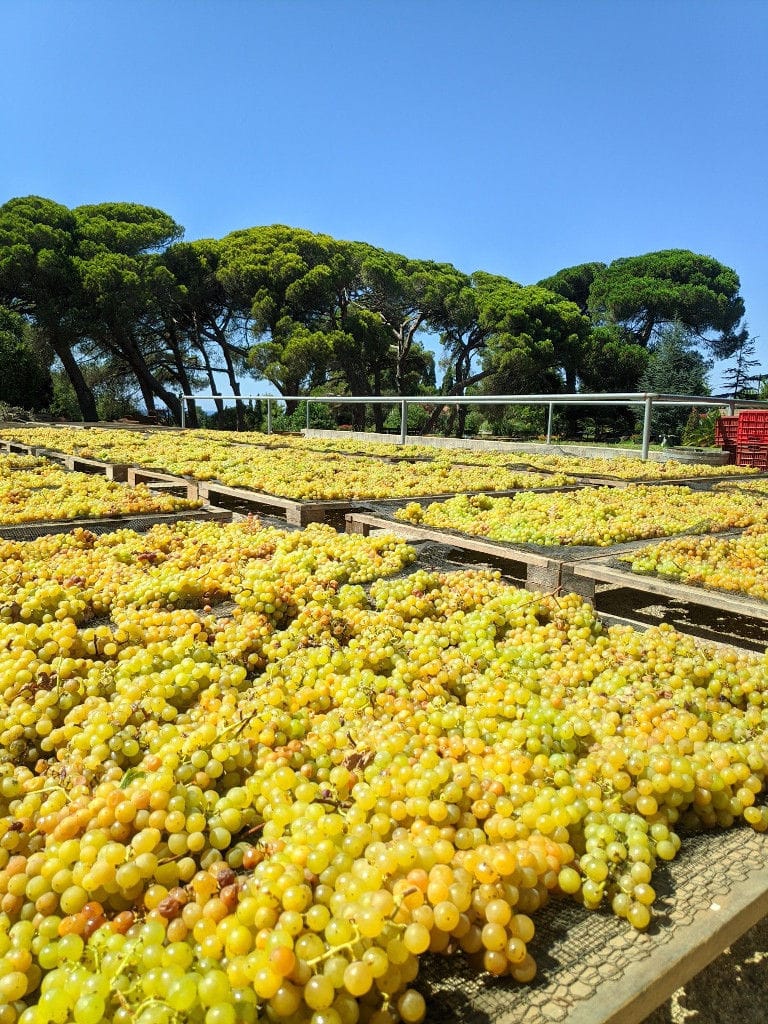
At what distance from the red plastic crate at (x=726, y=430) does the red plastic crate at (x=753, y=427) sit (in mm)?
325

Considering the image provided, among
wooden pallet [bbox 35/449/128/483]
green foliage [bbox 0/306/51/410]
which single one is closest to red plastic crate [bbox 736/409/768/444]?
wooden pallet [bbox 35/449/128/483]

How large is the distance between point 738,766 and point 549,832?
1.54 ft

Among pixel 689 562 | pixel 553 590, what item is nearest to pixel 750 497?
pixel 689 562

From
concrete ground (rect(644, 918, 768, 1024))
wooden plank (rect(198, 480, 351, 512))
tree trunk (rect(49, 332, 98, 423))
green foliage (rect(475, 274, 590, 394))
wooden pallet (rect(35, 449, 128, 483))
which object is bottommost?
concrete ground (rect(644, 918, 768, 1024))

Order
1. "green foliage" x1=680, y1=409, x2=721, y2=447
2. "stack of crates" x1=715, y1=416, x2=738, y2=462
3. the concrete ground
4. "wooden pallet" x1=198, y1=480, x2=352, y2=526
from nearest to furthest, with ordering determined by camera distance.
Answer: the concrete ground → "wooden pallet" x1=198, y1=480, x2=352, y2=526 → "stack of crates" x1=715, y1=416, x2=738, y2=462 → "green foliage" x1=680, y1=409, x2=721, y2=447

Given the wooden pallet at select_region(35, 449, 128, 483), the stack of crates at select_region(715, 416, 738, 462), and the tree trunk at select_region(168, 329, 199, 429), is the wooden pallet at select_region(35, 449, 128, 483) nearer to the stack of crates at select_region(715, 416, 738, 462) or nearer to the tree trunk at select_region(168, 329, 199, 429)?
the stack of crates at select_region(715, 416, 738, 462)

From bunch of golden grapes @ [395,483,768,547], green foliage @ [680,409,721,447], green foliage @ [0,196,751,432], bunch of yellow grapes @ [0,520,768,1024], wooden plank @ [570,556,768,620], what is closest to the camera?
bunch of yellow grapes @ [0,520,768,1024]

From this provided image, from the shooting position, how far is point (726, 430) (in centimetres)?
1116

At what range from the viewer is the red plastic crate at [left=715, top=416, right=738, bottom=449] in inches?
431

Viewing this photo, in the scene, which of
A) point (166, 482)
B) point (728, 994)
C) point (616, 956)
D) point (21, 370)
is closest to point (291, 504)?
point (166, 482)

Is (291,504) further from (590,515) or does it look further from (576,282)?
(576,282)

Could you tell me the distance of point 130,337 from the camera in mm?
21641

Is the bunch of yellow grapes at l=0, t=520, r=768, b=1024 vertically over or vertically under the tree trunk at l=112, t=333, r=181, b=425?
under

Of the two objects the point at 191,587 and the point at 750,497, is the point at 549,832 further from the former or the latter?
the point at 750,497
